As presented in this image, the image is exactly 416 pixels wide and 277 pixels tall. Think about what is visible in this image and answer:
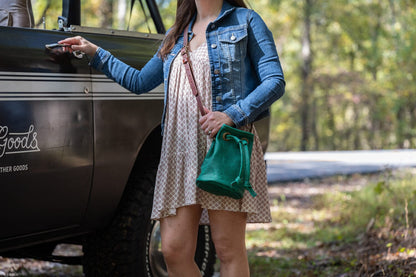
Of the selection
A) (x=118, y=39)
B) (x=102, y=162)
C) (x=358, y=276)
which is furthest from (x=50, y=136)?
(x=358, y=276)

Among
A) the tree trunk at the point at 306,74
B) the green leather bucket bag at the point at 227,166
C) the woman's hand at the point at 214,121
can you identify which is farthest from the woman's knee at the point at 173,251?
the tree trunk at the point at 306,74

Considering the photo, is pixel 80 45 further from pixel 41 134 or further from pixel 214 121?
pixel 214 121

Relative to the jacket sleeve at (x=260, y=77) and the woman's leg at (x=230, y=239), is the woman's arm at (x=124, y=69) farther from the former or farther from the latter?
the woman's leg at (x=230, y=239)

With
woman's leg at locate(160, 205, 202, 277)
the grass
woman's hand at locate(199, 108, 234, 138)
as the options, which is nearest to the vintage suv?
woman's leg at locate(160, 205, 202, 277)

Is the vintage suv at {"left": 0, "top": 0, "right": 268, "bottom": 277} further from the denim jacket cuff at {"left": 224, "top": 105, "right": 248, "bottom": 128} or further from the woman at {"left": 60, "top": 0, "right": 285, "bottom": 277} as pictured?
the denim jacket cuff at {"left": 224, "top": 105, "right": 248, "bottom": 128}

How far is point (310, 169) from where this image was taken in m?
11.8

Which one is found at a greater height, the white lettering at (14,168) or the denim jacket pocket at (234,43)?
the denim jacket pocket at (234,43)

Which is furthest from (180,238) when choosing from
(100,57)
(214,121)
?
(100,57)

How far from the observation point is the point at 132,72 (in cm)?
295

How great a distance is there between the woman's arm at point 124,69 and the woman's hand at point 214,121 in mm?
501

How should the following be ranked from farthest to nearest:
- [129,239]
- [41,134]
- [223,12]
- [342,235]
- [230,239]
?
[342,235] → [129,239] → [41,134] → [223,12] → [230,239]

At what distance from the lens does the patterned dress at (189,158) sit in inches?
103

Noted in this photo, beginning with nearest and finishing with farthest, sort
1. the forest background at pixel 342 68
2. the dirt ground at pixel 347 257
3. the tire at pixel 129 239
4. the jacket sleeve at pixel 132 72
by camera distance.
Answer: the jacket sleeve at pixel 132 72 < the tire at pixel 129 239 < the dirt ground at pixel 347 257 < the forest background at pixel 342 68

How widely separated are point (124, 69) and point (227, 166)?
81 cm
